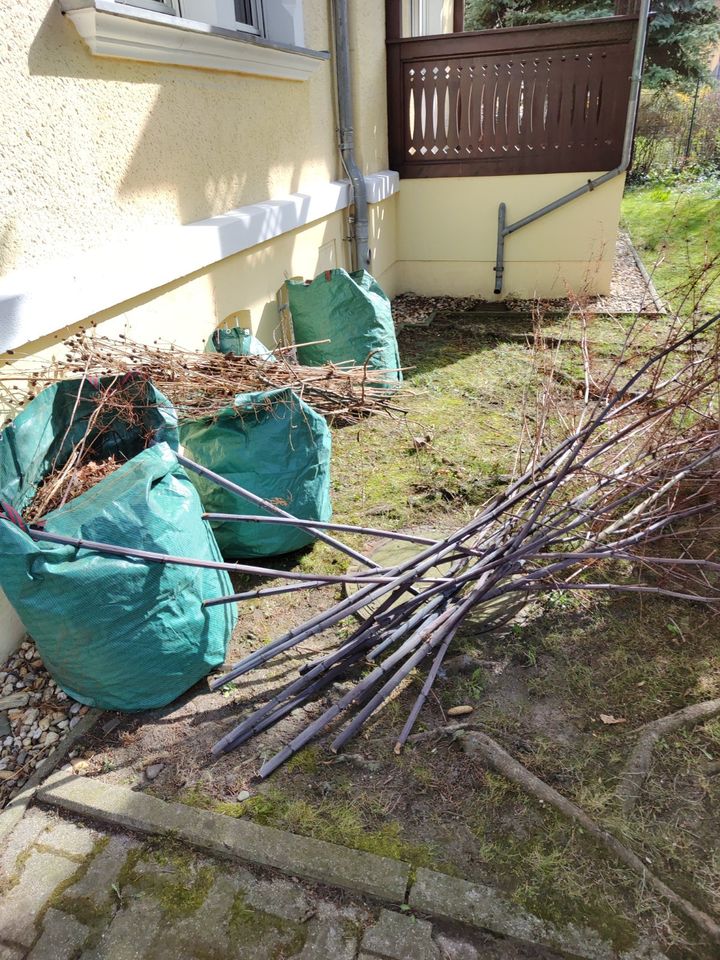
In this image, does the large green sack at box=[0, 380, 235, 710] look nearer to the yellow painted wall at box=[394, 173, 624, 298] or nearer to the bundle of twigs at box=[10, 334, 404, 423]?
the bundle of twigs at box=[10, 334, 404, 423]

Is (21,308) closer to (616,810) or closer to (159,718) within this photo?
(159,718)

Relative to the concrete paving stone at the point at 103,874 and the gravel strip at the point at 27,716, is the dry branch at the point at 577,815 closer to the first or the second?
the concrete paving stone at the point at 103,874

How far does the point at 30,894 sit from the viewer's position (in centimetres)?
213

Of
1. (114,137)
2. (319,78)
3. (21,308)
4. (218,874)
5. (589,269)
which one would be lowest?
(218,874)

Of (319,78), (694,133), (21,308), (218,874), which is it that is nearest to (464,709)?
(218,874)

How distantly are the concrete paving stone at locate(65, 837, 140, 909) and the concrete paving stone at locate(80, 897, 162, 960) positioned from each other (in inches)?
3.5

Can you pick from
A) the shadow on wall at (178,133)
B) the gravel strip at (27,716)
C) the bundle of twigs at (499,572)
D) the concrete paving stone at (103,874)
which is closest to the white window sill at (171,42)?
the shadow on wall at (178,133)

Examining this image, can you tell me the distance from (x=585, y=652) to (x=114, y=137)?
3.47 m

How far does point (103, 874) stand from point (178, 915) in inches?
12.1

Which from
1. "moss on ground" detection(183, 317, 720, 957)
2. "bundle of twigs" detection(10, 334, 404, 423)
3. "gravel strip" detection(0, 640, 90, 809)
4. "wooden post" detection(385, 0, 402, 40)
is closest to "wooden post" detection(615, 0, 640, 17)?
"wooden post" detection(385, 0, 402, 40)

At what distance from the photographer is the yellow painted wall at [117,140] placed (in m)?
2.91

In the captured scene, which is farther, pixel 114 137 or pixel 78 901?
pixel 114 137

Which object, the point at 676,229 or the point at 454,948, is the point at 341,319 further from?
the point at 676,229

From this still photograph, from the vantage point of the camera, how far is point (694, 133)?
15156mm
